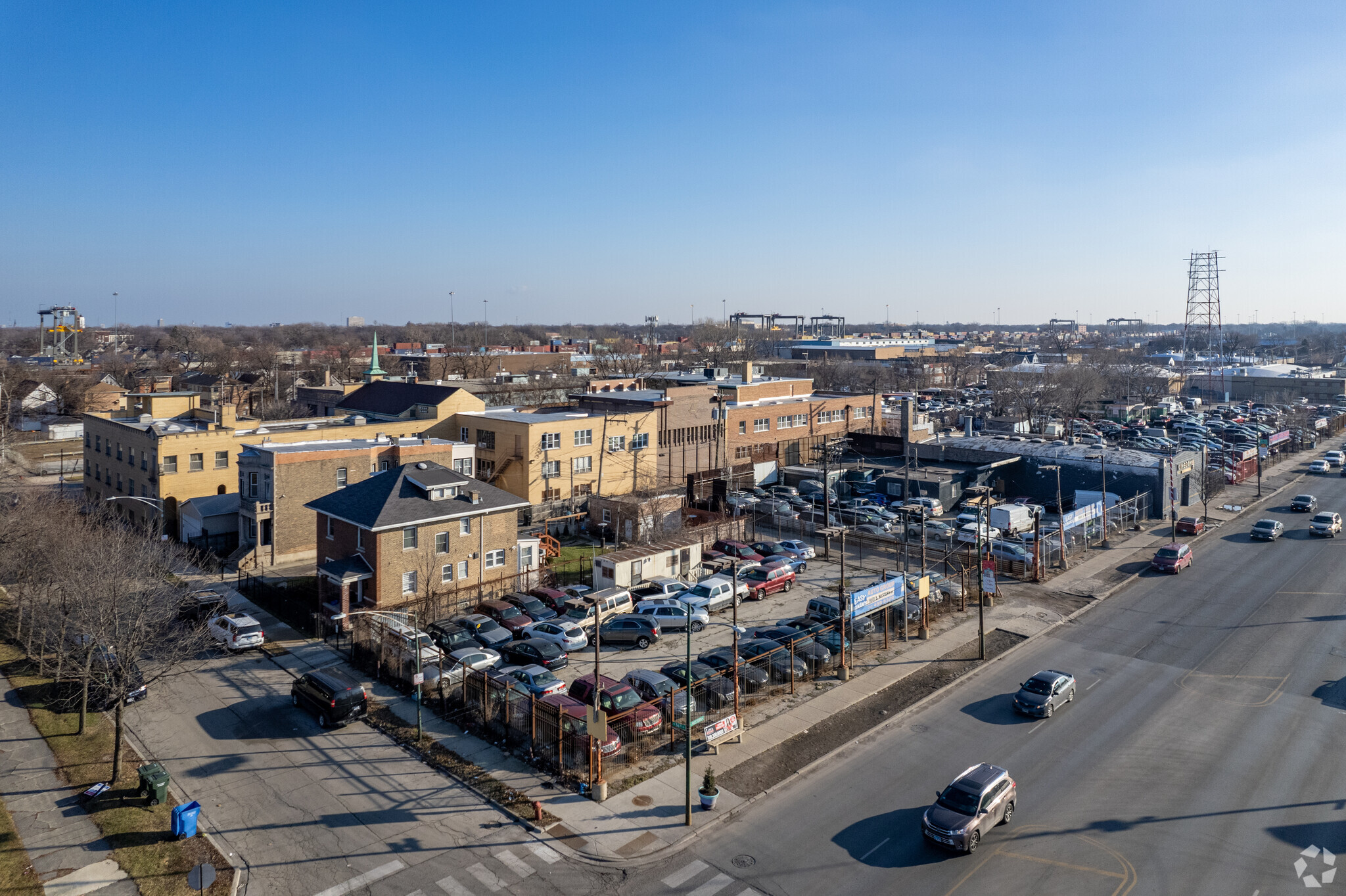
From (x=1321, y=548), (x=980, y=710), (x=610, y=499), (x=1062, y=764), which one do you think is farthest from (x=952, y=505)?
(x=1062, y=764)

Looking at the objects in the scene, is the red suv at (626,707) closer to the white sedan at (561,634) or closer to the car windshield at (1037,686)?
the white sedan at (561,634)

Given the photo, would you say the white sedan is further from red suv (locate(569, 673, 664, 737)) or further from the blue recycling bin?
the blue recycling bin

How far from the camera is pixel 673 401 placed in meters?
60.5

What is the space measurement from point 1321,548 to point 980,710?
32972mm

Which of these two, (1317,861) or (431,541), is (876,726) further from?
(431,541)

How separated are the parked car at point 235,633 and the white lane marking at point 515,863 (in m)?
17.5

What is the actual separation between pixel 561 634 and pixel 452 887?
46.1 ft

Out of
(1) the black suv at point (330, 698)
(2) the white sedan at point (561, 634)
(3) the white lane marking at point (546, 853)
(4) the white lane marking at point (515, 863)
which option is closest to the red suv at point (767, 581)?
(2) the white sedan at point (561, 634)

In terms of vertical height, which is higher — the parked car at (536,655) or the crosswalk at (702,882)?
the parked car at (536,655)

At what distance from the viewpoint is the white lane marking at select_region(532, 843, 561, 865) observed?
18.3 metres

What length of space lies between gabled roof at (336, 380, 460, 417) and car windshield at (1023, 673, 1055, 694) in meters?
42.0

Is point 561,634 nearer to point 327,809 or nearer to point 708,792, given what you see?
point 327,809

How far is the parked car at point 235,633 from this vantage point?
102ft
